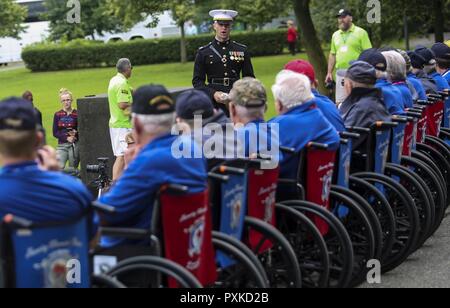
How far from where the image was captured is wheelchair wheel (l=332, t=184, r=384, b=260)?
671 cm

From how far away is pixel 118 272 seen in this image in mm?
4863

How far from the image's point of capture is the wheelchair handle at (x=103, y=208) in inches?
181

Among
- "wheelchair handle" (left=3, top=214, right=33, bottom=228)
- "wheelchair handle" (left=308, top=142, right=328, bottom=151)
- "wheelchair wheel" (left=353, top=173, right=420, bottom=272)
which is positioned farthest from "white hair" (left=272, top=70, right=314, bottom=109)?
"wheelchair handle" (left=3, top=214, right=33, bottom=228)

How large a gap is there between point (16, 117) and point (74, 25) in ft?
160

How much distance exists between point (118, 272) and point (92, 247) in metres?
0.28

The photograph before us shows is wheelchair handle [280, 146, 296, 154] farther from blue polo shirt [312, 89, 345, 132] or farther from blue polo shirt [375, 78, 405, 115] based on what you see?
blue polo shirt [375, 78, 405, 115]

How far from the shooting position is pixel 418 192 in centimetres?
766

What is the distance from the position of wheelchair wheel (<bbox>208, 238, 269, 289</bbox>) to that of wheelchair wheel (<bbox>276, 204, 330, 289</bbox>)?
729 mm

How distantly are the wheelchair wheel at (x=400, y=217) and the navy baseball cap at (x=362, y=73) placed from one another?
2.67 ft

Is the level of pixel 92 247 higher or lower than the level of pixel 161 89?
lower

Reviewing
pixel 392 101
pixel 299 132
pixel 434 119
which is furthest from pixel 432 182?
pixel 299 132

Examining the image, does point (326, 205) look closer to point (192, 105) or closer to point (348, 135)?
point (348, 135)

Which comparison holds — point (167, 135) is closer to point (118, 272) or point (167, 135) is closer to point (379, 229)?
point (118, 272)

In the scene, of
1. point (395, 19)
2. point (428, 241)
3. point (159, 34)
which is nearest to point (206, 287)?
point (428, 241)
